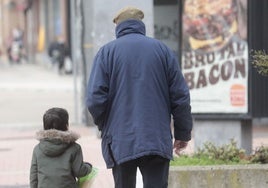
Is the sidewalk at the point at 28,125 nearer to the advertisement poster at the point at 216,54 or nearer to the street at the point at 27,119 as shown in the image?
the street at the point at 27,119

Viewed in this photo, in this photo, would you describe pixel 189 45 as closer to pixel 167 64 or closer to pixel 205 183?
pixel 205 183

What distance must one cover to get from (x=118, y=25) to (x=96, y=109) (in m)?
0.59

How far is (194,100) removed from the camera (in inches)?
349

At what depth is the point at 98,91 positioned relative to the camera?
15.5 feet

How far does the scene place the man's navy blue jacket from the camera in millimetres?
4691

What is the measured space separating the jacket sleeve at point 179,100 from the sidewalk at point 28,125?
108 centimetres

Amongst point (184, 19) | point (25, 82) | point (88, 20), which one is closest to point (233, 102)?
point (184, 19)

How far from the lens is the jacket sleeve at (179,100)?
479cm

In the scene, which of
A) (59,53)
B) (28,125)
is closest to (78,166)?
(28,125)

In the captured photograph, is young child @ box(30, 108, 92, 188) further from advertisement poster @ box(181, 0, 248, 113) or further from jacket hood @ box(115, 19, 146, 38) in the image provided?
advertisement poster @ box(181, 0, 248, 113)

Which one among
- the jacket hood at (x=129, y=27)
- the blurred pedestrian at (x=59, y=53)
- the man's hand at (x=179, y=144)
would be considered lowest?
the blurred pedestrian at (x=59, y=53)

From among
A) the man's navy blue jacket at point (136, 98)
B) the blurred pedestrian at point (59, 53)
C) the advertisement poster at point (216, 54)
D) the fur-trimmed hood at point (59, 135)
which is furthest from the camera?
the blurred pedestrian at point (59, 53)

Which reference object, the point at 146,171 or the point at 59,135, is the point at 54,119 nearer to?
the point at 59,135

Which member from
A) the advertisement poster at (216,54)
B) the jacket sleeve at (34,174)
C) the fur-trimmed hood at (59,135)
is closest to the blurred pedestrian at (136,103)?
the fur-trimmed hood at (59,135)
